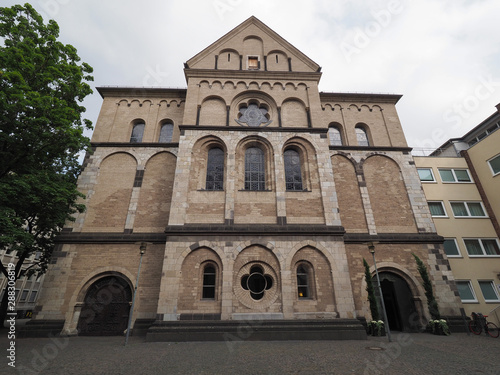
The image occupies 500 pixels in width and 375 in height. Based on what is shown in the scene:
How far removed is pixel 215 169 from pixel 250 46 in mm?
10805

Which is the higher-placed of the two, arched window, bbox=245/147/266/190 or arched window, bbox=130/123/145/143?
arched window, bbox=130/123/145/143

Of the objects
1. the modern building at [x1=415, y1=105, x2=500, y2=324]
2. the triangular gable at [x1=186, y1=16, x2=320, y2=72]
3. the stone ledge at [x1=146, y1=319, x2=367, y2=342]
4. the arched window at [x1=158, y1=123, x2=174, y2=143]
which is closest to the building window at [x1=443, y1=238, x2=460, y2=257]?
the modern building at [x1=415, y1=105, x2=500, y2=324]

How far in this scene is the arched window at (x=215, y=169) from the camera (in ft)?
47.3

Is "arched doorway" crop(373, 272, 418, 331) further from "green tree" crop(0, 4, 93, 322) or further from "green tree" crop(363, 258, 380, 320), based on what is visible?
"green tree" crop(0, 4, 93, 322)

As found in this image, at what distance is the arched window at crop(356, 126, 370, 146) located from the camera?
60.1 feet

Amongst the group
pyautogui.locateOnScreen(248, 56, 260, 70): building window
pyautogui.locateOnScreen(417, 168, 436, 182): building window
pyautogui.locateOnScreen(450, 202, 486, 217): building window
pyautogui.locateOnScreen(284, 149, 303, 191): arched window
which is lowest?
pyautogui.locateOnScreen(450, 202, 486, 217): building window

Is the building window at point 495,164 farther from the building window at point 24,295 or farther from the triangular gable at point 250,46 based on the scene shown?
the building window at point 24,295

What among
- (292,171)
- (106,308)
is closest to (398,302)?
(292,171)

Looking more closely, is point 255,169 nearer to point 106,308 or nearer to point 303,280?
point 303,280

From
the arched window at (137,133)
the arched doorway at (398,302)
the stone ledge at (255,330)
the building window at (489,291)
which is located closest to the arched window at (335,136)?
the arched doorway at (398,302)

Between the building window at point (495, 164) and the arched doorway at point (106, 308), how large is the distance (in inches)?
1003

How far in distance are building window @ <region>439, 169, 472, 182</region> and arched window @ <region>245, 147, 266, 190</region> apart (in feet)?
49.2

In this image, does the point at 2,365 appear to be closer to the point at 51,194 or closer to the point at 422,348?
the point at 51,194

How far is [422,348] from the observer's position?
9.03 meters
